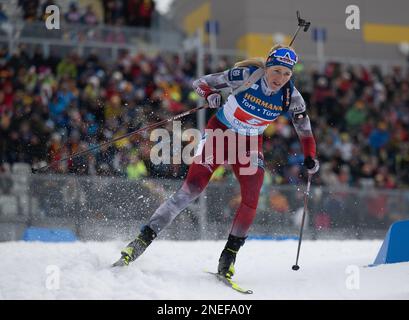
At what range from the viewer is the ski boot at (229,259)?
653 centimetres

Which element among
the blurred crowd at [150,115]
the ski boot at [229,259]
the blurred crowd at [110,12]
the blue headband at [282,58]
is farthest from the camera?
the blurred crowd at [110,12]

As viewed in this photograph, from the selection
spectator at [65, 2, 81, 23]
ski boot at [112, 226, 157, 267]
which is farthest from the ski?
spectator at [65, 2, 81, 23]

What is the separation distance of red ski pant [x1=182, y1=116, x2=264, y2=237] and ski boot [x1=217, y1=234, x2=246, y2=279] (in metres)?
0.07

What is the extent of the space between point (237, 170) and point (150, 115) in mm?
5423

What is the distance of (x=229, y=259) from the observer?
662 cm

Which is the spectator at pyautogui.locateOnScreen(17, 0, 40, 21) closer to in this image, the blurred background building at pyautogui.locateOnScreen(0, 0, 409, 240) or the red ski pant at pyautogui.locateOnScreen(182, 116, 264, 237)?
the blurred background building at pyautogui.locateOnScreen(0, 0, 409, 240)

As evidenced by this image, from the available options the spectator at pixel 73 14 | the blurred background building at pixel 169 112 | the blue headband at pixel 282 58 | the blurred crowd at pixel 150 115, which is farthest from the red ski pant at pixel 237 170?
the spectator at pixel 73 14

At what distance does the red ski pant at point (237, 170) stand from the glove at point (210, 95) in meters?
0.34

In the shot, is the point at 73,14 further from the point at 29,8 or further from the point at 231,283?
the point at 231,283

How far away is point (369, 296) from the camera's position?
5.97 m

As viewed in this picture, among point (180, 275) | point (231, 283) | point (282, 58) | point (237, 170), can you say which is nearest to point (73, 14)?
point (237, 170)

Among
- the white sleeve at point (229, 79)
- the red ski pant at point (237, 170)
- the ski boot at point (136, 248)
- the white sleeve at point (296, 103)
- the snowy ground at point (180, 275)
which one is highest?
the white sleeve at point (229, 79)

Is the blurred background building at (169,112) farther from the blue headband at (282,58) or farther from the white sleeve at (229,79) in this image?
the blue headband at (282,58)

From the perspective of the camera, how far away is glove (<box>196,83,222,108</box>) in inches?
260
